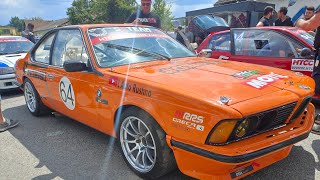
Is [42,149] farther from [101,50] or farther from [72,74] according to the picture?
[101,50]

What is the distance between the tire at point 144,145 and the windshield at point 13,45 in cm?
622

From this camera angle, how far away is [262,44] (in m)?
5.53

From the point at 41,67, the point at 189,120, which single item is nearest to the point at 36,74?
the point at 41,67

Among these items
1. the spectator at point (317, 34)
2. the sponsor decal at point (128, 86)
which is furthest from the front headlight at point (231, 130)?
the spectator at point (317, 34)

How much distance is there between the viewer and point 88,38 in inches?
143

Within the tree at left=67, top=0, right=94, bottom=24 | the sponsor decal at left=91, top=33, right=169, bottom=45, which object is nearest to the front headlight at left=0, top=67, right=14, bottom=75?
the sponsor decal at left=91, top=33, right=169, bottom=45

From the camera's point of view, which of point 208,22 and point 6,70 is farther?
point 208,22

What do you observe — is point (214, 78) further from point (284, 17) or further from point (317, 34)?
point (284, 17)

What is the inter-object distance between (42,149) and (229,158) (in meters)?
2.52

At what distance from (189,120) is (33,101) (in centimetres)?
362

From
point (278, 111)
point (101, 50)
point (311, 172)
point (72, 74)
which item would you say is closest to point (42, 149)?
point (72, 74)

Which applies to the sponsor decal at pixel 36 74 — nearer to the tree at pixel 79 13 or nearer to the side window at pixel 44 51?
the side window at pixel 44 51

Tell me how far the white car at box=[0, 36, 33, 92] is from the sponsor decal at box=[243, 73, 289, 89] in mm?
5908

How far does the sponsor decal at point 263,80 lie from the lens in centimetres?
260
